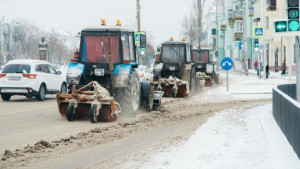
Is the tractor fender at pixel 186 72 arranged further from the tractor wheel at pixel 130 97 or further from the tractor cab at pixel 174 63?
the tractor wheel at pixel 130 97

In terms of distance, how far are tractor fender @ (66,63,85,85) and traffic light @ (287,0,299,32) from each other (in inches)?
215

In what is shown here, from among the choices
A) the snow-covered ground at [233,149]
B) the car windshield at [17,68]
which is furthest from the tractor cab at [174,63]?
the snow-covered ground at [233,149]

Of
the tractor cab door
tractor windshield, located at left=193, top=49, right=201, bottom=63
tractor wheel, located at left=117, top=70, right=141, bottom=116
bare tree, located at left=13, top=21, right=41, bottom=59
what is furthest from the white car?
bare tree, located at left=13, top=21, right=41, bottom=59

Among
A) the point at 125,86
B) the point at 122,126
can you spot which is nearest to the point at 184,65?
the point at 125,86

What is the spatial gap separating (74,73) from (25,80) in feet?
23.2

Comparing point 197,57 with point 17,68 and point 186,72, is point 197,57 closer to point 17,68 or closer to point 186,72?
point 186,72

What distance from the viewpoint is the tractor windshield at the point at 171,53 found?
26.7 metres

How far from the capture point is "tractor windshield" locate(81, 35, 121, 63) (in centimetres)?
1689

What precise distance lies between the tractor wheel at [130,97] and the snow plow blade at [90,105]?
985 mm

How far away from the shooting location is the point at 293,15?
14.8 metres

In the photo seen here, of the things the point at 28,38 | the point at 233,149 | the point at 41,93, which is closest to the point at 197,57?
the point at 41,93

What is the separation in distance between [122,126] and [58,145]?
318 cm

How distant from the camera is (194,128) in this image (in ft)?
44.5

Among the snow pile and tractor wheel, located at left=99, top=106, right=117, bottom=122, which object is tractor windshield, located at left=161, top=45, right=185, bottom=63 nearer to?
tractor wheel, located at left=99, top=106, right=117, bottom=122
